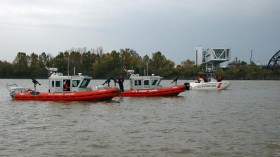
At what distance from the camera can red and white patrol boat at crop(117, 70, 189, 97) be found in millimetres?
41938

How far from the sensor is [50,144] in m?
16.7

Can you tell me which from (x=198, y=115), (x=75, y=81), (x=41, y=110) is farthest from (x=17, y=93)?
(x=198, y=115)

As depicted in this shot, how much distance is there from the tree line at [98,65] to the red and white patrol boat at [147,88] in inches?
4143

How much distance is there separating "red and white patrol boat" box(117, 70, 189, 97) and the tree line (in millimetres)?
105228

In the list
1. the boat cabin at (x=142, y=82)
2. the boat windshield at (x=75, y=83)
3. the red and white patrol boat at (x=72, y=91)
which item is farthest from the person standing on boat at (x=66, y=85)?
the boat cabin at (x=142, y=82)

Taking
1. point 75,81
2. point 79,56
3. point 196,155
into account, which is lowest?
point 196,155

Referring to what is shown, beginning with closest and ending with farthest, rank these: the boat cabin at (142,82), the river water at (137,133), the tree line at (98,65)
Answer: the river water at (137,133) → the boat cabin at (142,82) → the tree line at (98,65)

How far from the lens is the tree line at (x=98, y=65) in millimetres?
153000

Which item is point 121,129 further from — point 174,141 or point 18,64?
point 18,64

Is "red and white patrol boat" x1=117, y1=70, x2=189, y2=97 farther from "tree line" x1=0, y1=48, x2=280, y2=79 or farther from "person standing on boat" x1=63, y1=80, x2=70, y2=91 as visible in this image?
"tree line" x1=0, y1=48, x2=280, y2=79

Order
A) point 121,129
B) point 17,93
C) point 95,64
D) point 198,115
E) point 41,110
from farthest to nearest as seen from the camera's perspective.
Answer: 1. point 95,64
2. point 17,93
3. point 41,110
4. point 198,115
5. point 121,129

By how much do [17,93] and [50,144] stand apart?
73.2 feet

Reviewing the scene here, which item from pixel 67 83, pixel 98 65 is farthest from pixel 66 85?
pixel 98 65

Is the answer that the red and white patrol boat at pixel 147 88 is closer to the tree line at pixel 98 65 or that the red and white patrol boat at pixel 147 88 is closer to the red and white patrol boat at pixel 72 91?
the red and white patrol boat at pixel 72 91
